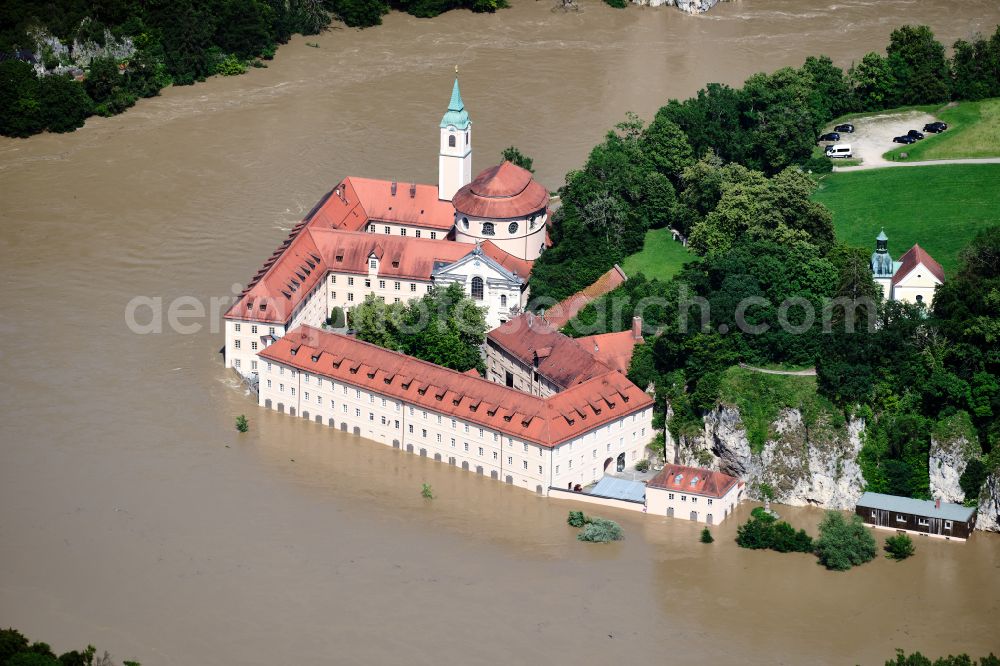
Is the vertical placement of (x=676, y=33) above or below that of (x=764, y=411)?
above

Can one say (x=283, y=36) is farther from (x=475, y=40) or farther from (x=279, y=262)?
(x=279, y=262)

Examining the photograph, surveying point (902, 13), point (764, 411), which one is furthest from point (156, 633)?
point (902, 13)

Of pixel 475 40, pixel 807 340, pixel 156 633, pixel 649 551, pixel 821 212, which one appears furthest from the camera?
pixel 475 40

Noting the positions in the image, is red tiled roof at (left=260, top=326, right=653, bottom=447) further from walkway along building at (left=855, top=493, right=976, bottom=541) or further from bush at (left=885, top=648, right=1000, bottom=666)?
bush at (left=885, top=648, right=1000, bottom=666)

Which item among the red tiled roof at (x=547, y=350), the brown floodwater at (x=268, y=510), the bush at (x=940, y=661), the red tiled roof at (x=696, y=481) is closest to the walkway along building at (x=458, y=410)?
the brown floodwater at (x=268, y=510)

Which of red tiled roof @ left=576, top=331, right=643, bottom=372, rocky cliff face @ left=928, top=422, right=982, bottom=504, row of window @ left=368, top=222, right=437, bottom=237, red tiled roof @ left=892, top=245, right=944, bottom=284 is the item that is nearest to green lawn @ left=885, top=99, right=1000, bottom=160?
red tiled roof @ left=892, top=245, right=944, bottom=284

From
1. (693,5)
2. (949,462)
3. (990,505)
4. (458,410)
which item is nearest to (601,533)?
(458,410)
